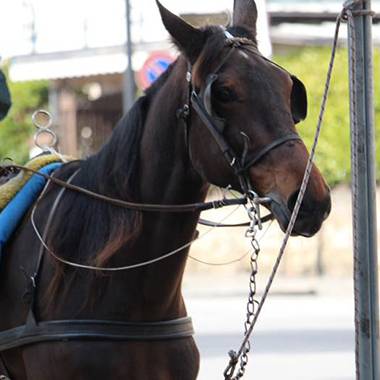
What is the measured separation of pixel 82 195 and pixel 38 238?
0.94 ft

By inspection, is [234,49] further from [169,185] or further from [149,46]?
[149,46]

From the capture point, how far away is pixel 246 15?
15.8 feet

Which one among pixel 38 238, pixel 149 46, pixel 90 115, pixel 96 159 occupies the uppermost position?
pixel 96 159

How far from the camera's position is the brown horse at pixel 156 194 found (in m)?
4.40

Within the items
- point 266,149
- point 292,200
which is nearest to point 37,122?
point 266,149

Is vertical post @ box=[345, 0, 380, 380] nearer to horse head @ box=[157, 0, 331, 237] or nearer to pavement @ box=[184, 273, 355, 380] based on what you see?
horse head @ box=[157, 0, 331, 237]

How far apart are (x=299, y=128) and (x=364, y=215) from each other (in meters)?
18.2

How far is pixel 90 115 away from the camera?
29672 mm

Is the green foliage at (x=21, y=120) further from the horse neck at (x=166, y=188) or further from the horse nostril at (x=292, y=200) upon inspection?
the horse nostril at (x=292, y=200)

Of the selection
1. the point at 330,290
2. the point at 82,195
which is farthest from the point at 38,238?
the point at 330,290

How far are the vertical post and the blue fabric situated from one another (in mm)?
1666

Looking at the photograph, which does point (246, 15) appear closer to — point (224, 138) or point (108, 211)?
point (224, 138)

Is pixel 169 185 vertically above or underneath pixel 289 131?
underneath

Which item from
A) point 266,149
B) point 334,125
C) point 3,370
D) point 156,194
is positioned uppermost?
point 266,149
